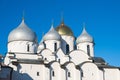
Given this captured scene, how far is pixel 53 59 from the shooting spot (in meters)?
39.8

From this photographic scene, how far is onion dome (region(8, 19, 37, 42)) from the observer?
38500 mm

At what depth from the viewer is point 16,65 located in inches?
1441

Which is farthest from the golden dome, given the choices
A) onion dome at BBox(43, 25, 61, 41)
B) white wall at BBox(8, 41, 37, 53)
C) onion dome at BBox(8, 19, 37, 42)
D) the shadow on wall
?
the shadow on wall

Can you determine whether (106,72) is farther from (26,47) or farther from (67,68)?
Answer: (26,47)

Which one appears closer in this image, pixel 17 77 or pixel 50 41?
pixel 17 77

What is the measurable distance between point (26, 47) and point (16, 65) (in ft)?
8.76

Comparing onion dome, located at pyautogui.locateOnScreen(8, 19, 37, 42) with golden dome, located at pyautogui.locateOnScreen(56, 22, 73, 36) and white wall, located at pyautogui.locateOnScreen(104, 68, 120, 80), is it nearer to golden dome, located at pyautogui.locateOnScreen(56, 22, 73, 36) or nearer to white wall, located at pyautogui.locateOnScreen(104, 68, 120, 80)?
golden dome, located at pyautogui.locateOnScreen(56, 22, 73, 36)

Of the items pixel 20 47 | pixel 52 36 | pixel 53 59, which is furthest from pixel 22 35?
pixel 53 59

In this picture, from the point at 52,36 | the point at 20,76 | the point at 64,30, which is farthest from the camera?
the point at 64,30

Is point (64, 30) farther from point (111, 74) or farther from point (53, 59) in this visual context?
point (111, 74)

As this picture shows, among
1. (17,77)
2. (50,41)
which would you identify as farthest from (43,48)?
(17,77)

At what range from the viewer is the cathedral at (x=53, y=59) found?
37.0 m

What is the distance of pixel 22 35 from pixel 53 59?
4.69 meters

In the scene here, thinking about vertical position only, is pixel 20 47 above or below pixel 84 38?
below
